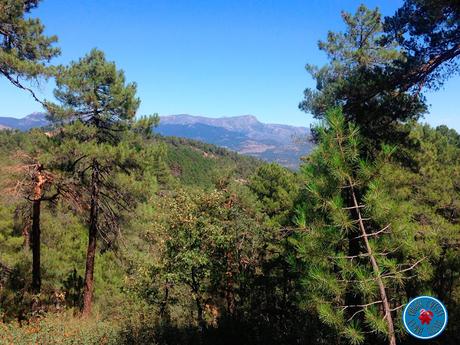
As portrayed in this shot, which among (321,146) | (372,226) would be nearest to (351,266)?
(372,226)

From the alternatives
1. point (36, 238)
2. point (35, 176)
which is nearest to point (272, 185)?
point (36, 238)

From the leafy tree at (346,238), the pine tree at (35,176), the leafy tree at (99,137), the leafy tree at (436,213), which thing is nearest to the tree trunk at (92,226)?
the leafy tree at (99,137)

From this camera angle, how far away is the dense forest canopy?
17.6ft

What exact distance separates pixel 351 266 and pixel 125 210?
41.1 ft

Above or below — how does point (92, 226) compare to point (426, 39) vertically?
below

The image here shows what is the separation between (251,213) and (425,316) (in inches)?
407

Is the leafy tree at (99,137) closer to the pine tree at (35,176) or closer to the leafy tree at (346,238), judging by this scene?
the pine tree at (35,176)

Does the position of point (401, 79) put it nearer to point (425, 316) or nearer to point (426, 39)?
point (426, 39)

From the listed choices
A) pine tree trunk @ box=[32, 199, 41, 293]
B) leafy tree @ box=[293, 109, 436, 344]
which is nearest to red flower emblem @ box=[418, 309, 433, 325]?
leafy tree @ box=[293, 109, 436, 344]

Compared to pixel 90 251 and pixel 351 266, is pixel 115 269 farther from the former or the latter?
pixel 351 266

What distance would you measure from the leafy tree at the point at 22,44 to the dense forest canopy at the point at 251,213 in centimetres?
4

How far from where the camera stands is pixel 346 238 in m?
5.44

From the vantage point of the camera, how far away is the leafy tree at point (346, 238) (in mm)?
5074

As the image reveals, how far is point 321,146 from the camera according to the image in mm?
5613
